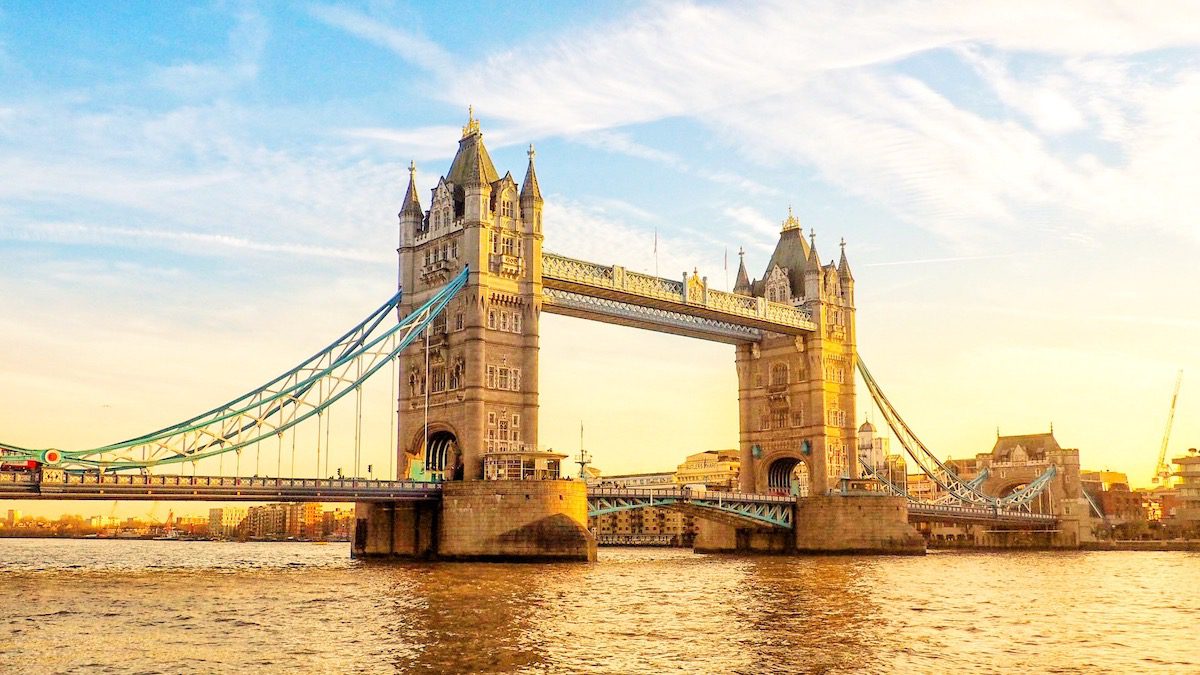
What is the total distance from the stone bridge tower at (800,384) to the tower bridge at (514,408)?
6.4 inches

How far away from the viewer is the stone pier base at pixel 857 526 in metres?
88.8

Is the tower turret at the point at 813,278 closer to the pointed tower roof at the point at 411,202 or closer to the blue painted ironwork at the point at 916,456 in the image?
the blue painted ironwork at the point at 916,456

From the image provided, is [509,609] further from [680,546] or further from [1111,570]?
[680,546]

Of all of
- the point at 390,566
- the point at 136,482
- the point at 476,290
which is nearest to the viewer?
the point at 136,482

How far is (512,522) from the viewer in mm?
65688

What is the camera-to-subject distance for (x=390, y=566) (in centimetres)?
6366

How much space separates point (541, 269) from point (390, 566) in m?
22.6

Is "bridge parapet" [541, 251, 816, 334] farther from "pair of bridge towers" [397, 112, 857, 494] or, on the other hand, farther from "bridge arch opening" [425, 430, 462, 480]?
"bridge arch opening" [425, 430, 462, 480]

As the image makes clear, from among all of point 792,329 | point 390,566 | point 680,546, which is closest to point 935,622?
point 390,566

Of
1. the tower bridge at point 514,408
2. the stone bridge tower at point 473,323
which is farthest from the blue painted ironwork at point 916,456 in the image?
the stone bridge tower at point 473,323

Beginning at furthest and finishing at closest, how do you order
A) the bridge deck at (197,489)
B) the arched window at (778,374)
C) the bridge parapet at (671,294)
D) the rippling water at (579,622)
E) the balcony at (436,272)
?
1. the arched window at (778,374)
2. the bridge parapet at (671,294)
3. the balcony at (436,272)
4. the bridge deck at (197,489)
5. the rippling water at (579,622)

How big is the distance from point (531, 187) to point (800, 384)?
110 feet

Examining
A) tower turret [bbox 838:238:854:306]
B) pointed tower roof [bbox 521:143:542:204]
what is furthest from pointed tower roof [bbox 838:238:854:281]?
pointed tower roof [bbox 521:143:542:204]

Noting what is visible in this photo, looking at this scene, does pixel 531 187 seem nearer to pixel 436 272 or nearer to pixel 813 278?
pixel 436 272
